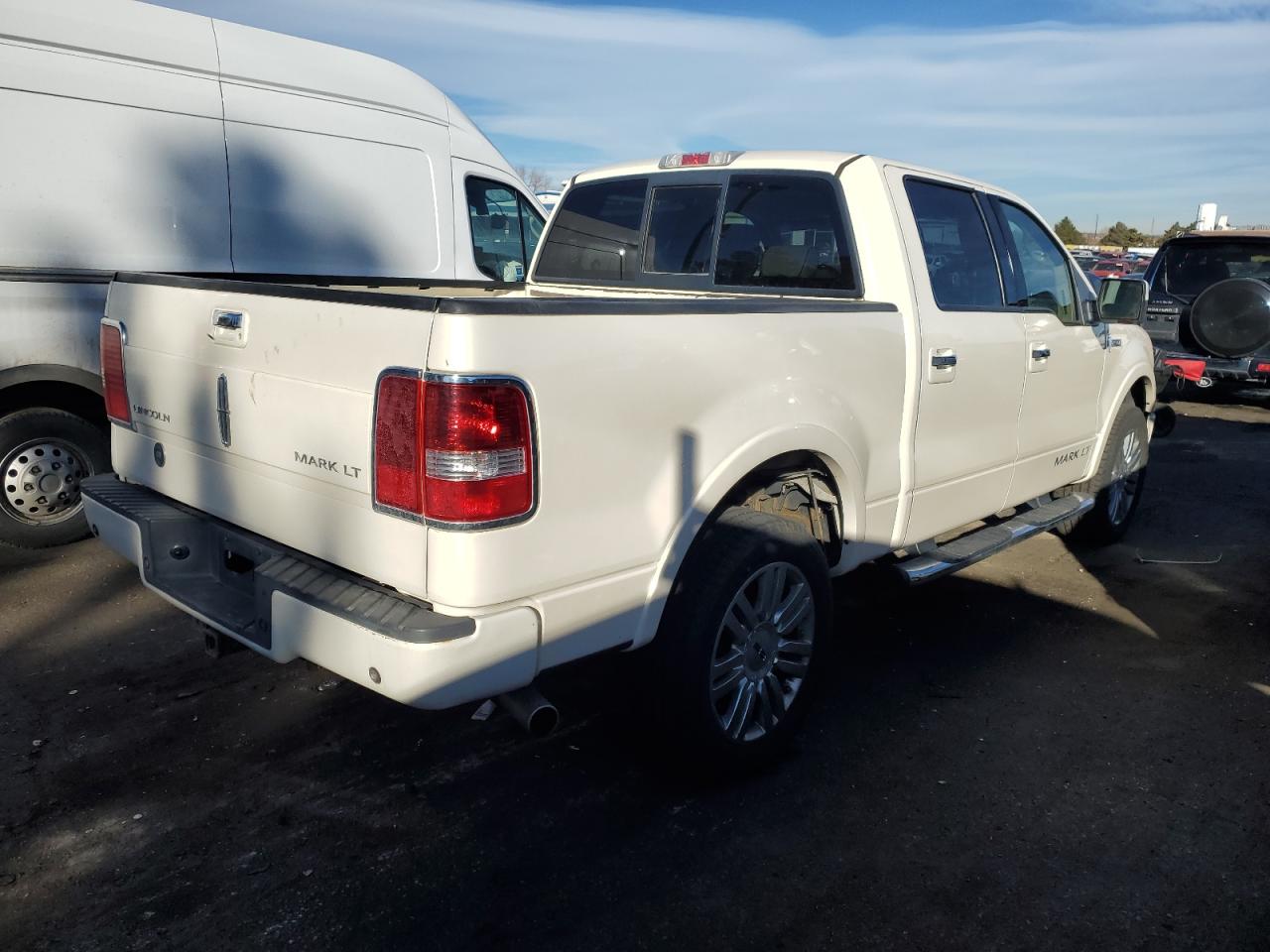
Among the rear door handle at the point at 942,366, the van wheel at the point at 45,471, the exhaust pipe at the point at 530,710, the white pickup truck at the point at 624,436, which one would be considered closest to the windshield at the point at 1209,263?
the white pickup truck at the point at 624,436

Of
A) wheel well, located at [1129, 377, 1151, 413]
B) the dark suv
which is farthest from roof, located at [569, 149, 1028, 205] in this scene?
the dark suv

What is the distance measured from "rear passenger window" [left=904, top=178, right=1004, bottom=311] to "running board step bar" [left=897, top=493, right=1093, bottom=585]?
3.35ft

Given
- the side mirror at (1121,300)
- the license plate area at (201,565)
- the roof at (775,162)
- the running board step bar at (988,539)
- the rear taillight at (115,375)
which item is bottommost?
the running board step bar at (988,539)

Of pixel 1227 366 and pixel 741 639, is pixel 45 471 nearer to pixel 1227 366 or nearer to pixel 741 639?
pixel 741 639

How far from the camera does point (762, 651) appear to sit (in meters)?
3.22

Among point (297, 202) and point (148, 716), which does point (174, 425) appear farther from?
point (297, 202)

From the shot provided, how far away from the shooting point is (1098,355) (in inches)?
205

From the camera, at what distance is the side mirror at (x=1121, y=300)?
17.8 feet

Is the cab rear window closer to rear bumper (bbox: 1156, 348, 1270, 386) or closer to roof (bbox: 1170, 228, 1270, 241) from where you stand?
rear bumper (bbox: 1156, 348, 1270, 386)

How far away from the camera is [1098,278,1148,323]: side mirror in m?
5.41

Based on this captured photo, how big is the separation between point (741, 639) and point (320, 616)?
1.32 metres

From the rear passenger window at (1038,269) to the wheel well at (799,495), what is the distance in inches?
64.6

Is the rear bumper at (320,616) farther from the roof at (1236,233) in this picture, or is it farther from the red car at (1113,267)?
the red car at (1113,267)

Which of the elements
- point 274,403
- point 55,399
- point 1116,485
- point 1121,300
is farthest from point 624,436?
point 1116,485
